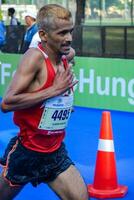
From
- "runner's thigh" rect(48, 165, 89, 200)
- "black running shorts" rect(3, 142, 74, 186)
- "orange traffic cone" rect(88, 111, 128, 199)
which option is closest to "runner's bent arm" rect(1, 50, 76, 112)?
"black running shorts" rect(3, 142, 74, 186)

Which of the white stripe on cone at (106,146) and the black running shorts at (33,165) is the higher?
the black running shorts at (33,165)

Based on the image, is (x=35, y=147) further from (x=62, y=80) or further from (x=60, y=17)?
(x=60, y=17)

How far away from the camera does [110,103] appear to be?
447 inches

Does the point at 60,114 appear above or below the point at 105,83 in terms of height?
above

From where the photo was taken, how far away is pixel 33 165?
400 centimetres

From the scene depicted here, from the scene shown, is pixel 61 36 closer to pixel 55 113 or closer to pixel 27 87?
pixel 27 87

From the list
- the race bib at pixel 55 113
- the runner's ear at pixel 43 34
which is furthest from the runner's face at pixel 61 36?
the race bib at pixel 55 113

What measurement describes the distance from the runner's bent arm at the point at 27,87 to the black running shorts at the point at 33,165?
0.36 metres

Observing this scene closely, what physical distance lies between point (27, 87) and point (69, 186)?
2.22 ft

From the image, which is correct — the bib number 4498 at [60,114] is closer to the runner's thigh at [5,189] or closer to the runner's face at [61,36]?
the runner's face at [61,36]

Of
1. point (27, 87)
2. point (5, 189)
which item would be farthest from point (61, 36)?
point (5, 189)

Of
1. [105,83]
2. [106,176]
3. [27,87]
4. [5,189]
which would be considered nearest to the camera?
[27,87]

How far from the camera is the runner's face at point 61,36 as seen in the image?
384cm

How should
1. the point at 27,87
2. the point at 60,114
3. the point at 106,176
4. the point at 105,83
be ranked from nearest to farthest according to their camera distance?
the point at 27,87, the point at 60,114, the point at 106,176, the point at 105,83
